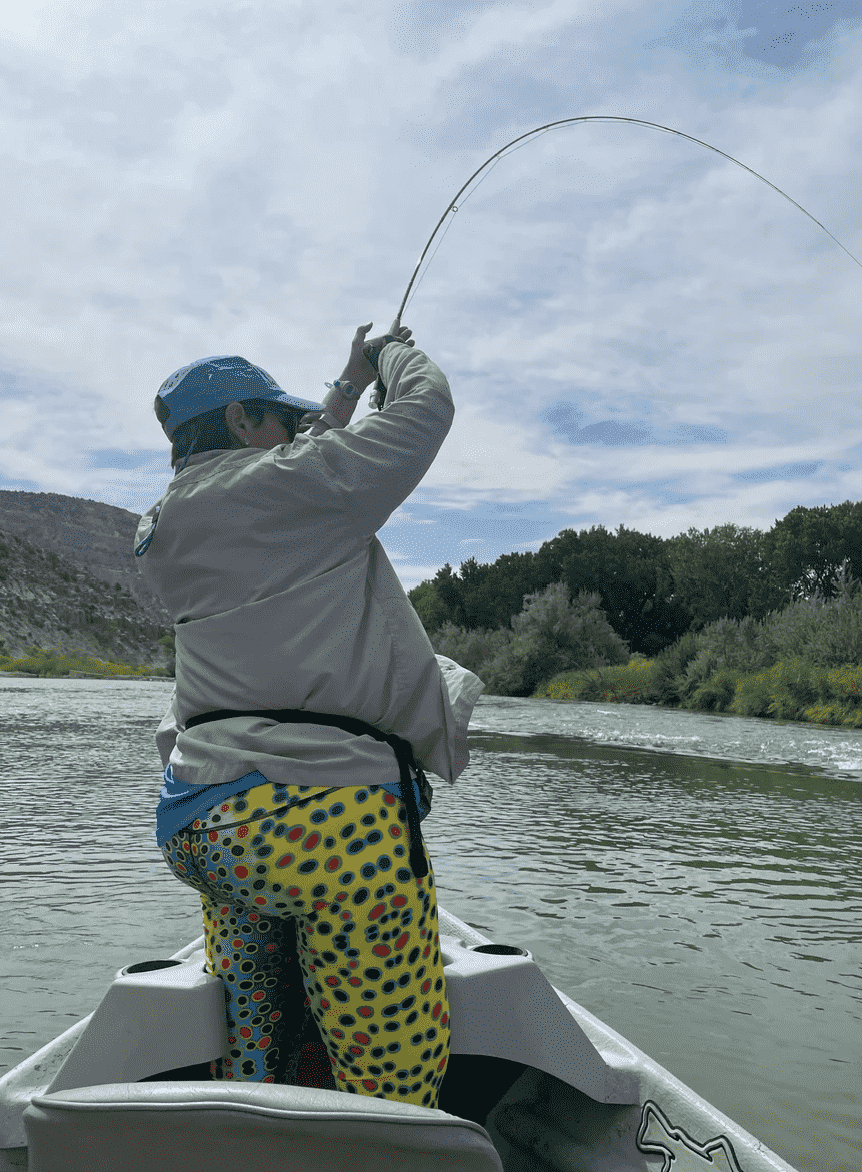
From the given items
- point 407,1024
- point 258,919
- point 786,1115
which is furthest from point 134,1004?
point 786,1115

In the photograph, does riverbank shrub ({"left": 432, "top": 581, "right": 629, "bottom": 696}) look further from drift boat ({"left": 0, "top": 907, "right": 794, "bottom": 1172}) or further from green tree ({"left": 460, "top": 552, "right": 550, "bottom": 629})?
drift boat ({"left": 0, "top": 907, "right": 794, "bottom": 1172})

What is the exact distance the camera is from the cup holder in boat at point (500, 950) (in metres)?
1.82

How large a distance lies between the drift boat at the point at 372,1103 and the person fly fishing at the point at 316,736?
14cm

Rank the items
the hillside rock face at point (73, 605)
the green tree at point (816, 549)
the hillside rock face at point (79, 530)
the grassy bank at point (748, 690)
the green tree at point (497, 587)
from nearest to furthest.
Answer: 1. the grassy bank at point (748, 690)
2. the green tree at point (816, 549)
3. the green tree at point (497, 587)
4. the hillside rock face at point (73, 605)
5. the hillside rock face at point (79, 530)

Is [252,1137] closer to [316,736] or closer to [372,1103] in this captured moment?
[372,1103]

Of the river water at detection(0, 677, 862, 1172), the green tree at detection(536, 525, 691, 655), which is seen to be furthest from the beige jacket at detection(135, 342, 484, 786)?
the green tree at detection(536, 525, 691, 655)

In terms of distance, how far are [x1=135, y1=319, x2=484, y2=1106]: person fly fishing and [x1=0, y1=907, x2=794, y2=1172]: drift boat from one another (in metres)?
0.14

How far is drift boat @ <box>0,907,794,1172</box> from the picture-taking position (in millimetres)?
745

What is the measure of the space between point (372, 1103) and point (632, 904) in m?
3.86

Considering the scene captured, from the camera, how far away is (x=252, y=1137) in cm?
75

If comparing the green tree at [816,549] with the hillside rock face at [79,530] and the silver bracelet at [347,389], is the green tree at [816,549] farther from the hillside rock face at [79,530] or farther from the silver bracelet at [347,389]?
the hillside rock face at [79,530]

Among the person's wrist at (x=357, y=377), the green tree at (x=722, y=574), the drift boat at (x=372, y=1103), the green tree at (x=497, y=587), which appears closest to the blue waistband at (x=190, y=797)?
the drift boat at (x=372, y=1103)

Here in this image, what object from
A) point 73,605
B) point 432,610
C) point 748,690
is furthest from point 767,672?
point 73,605

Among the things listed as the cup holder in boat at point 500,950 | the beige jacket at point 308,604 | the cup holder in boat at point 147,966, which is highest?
the beige jacket at point 308,604
